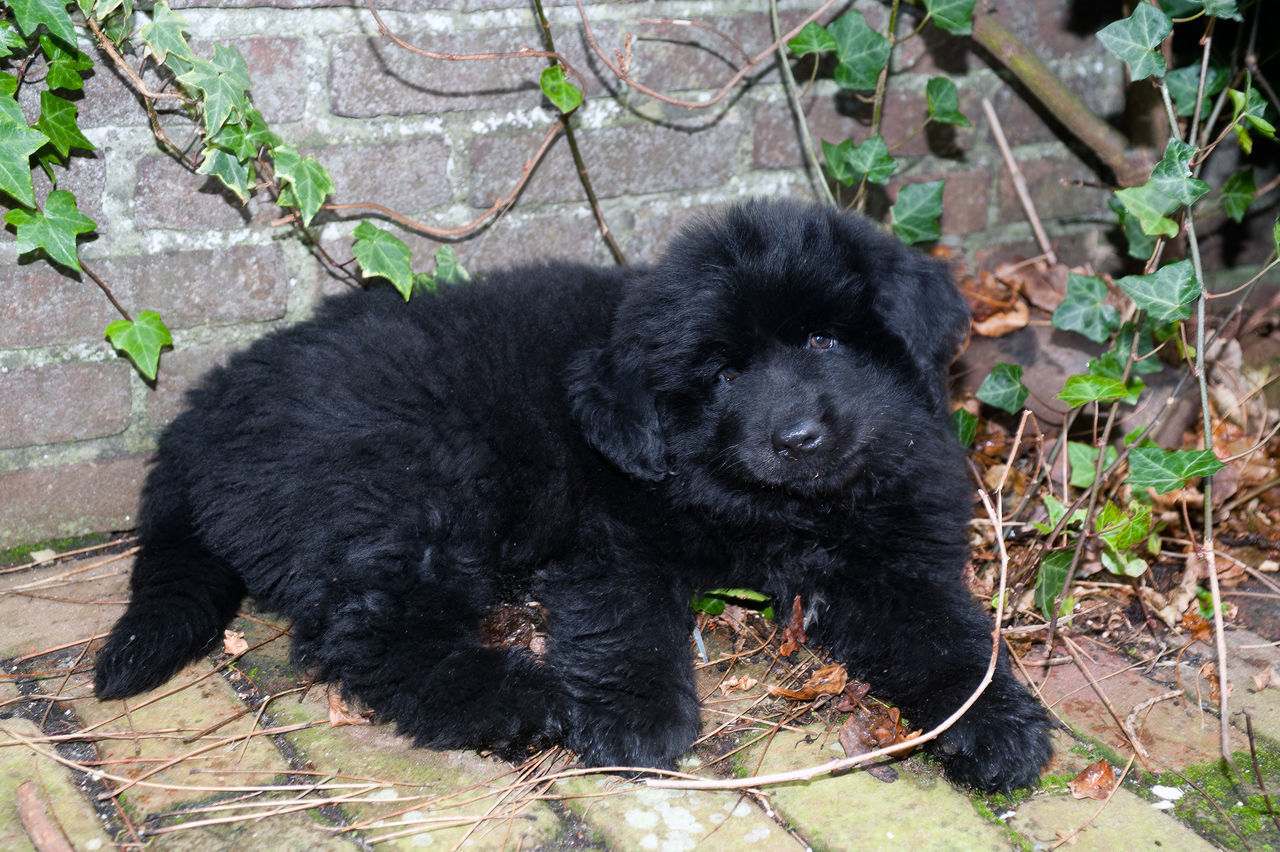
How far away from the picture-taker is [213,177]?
104 inches

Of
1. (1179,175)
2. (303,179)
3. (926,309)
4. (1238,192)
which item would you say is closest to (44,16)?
(303,179)

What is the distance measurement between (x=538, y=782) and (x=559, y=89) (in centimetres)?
181

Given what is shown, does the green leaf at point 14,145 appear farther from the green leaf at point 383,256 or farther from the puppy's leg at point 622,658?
the puppy's leg at point 622,658

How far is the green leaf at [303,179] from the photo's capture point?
256 cm

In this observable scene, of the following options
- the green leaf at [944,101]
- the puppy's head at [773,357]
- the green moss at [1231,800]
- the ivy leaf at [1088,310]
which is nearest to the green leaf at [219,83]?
the puppy's head at [773,357]

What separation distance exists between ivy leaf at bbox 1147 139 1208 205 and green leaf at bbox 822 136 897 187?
0.92m

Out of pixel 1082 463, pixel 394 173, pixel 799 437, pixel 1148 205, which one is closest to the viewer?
pixel 799 437

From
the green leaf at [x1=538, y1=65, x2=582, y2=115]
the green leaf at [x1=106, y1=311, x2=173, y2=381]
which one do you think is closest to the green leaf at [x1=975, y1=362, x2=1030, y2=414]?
the green leaf at [x1=538, y1=65, x2=582, y2=115]

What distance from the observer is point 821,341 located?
221 cm

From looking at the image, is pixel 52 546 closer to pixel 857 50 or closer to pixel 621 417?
pixel 621 417

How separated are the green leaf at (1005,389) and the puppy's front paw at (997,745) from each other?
1.05 meters

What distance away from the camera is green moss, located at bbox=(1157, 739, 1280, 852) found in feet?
5.51

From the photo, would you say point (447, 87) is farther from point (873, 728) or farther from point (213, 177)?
point (873, 728)

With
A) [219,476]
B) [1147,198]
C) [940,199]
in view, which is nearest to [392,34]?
[219,476]
